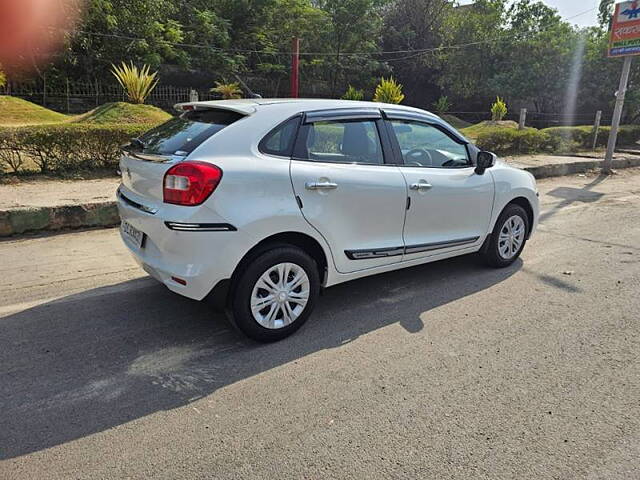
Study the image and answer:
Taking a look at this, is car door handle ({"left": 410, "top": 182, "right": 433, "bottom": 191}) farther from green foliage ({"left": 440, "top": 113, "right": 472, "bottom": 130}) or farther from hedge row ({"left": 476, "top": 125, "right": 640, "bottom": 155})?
green foliage ({"left": 440, "top": 113, "right": 472, "bottom": 130})

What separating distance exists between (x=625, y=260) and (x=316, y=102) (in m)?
4.11

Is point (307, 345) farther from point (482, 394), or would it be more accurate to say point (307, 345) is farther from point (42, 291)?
point (42, 291)

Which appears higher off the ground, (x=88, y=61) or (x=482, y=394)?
(x=88, y=61)

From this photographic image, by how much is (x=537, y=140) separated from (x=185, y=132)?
534 inches

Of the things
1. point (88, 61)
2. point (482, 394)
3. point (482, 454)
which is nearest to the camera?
point (482, 454)

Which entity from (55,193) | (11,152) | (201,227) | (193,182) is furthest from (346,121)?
(11,152)

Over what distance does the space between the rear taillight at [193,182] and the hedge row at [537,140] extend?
1141cm

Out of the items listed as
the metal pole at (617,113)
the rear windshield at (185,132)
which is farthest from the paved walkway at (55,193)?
the metal pole at (617,113)

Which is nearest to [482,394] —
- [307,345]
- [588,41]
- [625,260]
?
[307,345]

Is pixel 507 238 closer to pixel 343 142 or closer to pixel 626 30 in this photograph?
pixel 343 142

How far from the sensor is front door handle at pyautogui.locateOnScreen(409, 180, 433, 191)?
4102 mm

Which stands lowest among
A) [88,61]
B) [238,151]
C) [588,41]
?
[238,151]

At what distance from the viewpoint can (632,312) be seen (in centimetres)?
418

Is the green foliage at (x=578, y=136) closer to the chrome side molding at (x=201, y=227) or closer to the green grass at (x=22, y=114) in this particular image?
Answer: the green grass at (x=22, y=114)
